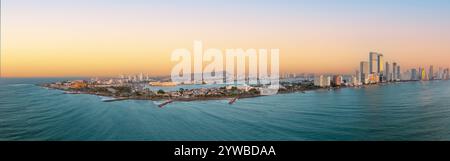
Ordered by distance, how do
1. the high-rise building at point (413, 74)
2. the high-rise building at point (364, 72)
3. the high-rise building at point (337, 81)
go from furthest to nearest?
the high-rise building at point (413, 74)
the high-rise building at point (364, 72)
the high-rise building at point (337, 81)

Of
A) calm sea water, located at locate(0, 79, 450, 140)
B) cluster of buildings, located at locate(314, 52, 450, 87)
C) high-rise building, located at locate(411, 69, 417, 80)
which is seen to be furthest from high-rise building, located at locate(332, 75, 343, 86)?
high-rise building, located at locate(411, 69, 417, 80)

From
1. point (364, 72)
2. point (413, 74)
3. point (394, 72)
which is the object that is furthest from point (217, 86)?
point (413, 74)

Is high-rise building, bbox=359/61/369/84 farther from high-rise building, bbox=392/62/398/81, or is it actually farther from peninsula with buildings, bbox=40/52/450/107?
high-rise building, bbox=392/62/398/81

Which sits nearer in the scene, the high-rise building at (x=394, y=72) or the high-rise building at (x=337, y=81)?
the high-rise building at (x=337, y=81)

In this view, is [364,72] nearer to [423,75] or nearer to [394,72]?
[394,72]

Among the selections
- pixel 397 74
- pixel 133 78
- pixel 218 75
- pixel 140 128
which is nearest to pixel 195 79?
pixel 218 75

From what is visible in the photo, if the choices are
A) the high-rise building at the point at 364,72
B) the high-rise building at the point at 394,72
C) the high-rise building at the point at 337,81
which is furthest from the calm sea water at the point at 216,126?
the high-rise building at the point at 394,72

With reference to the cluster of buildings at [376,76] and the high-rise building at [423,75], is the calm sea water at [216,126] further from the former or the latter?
the high-rise building at [423,75]
